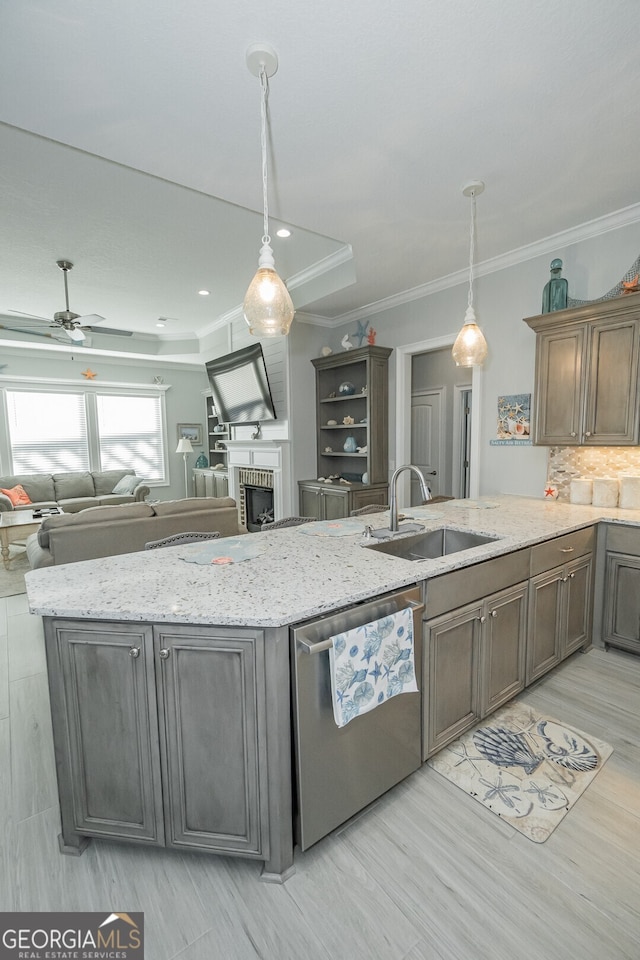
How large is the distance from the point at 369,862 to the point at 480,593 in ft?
3.62

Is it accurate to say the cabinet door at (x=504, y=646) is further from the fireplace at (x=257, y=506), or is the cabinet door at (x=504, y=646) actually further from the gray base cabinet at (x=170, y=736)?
the fireplace at (x=257, y=506)

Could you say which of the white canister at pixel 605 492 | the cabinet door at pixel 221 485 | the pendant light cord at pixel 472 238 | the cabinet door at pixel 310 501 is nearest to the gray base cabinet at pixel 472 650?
the white canister at pixel 605 492

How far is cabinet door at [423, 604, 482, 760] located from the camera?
1.81 meters

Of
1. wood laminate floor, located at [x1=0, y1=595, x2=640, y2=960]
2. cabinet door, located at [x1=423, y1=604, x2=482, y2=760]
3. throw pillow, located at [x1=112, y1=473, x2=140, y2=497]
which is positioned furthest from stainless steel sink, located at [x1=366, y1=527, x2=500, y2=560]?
throw pillow, located at [x1=112, y1=473, x2=140, y2=497]

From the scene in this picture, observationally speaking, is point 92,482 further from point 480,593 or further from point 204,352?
point 480,593

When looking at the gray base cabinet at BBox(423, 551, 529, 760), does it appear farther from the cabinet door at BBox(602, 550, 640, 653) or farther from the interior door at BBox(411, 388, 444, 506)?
the interior door at BBox(411, 388, 444, 506)

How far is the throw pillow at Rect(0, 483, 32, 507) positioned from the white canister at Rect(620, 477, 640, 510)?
743cm

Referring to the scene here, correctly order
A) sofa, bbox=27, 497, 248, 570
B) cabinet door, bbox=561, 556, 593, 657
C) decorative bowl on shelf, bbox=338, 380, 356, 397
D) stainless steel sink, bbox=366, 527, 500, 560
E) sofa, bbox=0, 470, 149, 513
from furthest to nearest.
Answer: sofa, bbox=0, 470, 149, 513 < decorative bowl on shelf, bbox=338, 380, 356, 397 < sofa, bbox=27, 497, 248, 570 < cabinet door, bbox=561, 556, 593, 657 < stainless steel sink, bbox=366, 527, 500, 560

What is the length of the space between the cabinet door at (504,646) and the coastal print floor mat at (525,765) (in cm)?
14

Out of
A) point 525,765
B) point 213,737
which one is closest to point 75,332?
point 213,737

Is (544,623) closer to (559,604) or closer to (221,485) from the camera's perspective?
(559,604)

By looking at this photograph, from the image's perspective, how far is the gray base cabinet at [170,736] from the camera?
136cm

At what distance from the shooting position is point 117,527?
3715 millimetres

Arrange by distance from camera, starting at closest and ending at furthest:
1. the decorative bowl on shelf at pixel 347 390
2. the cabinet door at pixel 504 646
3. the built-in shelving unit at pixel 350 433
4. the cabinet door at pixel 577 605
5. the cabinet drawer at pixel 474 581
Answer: the cabinet drawer at pixel 474 581, the cabinet door at pixel 504 646, the cabinet door at pixel 577 605, the built-in shelving unit at pixel 350 433, the decorative bowl on shelf at pixel 347 390
